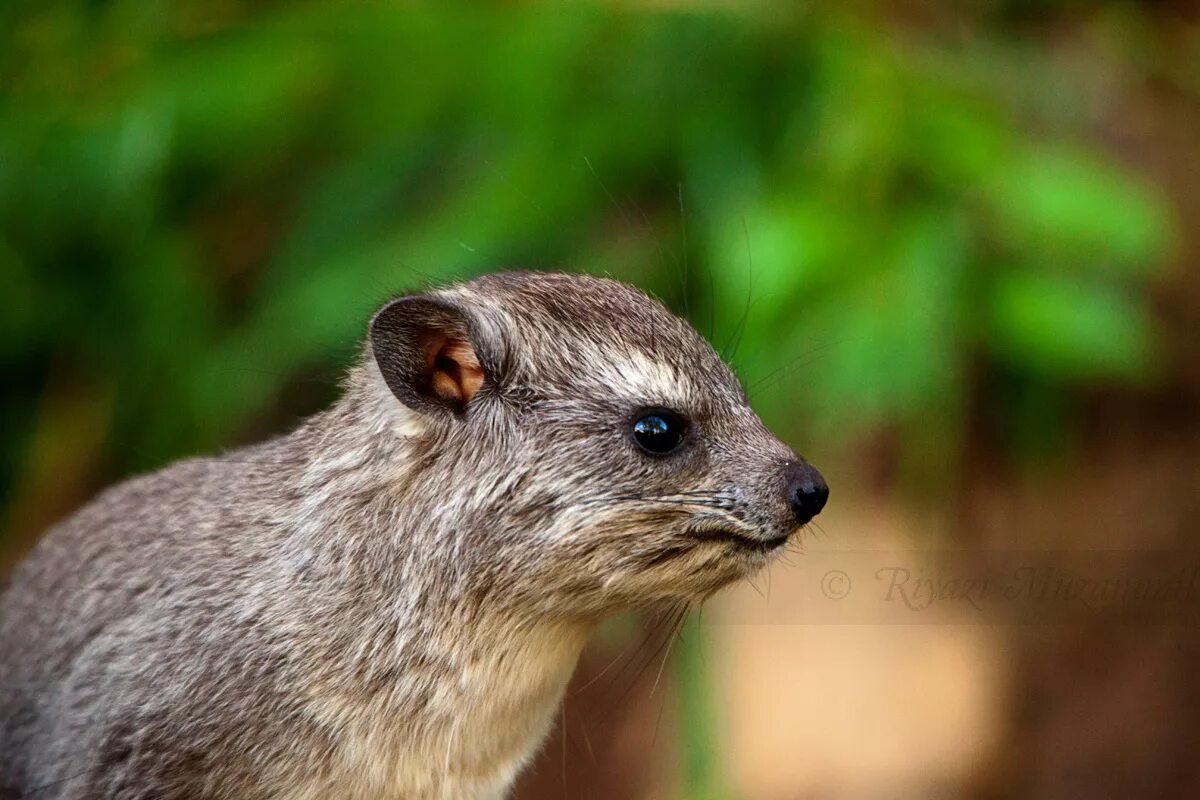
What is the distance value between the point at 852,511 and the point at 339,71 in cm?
192

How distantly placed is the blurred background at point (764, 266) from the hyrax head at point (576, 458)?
1523 millimetres

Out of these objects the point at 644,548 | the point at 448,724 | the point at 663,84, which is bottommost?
the point at 448,724

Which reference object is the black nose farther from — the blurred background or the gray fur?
the blurred background

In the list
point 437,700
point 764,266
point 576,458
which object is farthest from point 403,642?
point 764,266

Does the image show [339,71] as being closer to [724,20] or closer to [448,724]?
[724,20]

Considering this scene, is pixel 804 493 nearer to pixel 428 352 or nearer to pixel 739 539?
pixel 739 539

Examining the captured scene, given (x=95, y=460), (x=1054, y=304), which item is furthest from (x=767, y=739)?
(x=95, y=460)

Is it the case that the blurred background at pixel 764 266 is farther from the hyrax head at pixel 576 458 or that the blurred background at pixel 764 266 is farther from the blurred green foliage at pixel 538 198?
the hyrax head at pixel 576 458

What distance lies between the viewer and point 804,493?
1.93m

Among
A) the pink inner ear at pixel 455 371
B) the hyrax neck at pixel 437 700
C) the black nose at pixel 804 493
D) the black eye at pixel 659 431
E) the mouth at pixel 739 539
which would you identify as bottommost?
the hyrax neck at pixel 437 700

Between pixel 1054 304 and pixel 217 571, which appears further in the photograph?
pixel 1054 304

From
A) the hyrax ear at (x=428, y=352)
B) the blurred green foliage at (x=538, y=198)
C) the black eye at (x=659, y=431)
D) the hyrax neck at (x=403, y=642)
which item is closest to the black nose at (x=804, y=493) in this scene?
the black eye at (x=659, y=431)

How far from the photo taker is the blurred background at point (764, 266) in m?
3.67

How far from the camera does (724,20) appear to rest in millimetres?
3873
